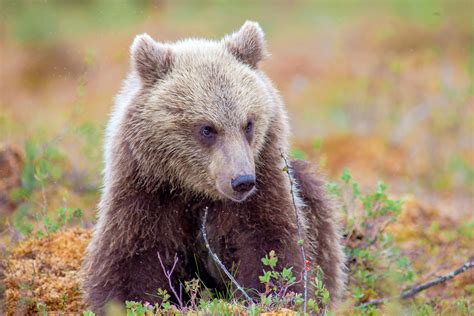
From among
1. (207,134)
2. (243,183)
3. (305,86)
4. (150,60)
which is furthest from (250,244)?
(305,86)

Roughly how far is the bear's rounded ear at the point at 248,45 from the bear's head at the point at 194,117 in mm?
179

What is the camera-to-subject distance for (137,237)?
5.00 m

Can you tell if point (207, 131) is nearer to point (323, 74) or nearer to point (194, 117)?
point (194, 117)

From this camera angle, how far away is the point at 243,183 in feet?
15.2

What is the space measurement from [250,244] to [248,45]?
138 centimetres

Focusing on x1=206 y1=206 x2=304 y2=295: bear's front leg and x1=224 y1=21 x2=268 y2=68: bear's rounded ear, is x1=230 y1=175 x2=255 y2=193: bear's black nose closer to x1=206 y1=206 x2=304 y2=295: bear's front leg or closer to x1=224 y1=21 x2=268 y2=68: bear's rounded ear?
x1=206 y1=206 x2=304 y2=295: bear's front leg

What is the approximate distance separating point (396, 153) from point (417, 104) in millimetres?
2135

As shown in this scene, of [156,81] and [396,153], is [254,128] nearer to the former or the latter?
[156,81]

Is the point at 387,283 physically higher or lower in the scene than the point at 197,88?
lower

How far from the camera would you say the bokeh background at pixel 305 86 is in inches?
311

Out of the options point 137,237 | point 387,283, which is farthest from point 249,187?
point 387,283

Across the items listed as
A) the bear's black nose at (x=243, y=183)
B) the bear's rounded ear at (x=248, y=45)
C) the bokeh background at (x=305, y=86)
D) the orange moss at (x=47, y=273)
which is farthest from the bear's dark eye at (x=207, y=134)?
the bokeh background at (x=305, y=86)

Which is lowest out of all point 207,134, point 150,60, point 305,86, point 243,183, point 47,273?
point 305,86

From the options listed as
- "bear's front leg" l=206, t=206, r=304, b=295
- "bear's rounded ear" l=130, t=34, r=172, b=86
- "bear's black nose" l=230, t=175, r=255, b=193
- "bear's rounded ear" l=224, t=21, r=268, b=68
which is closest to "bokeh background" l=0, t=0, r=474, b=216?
"bear's rounded ear" l=130, t=34, r=172, b=86
